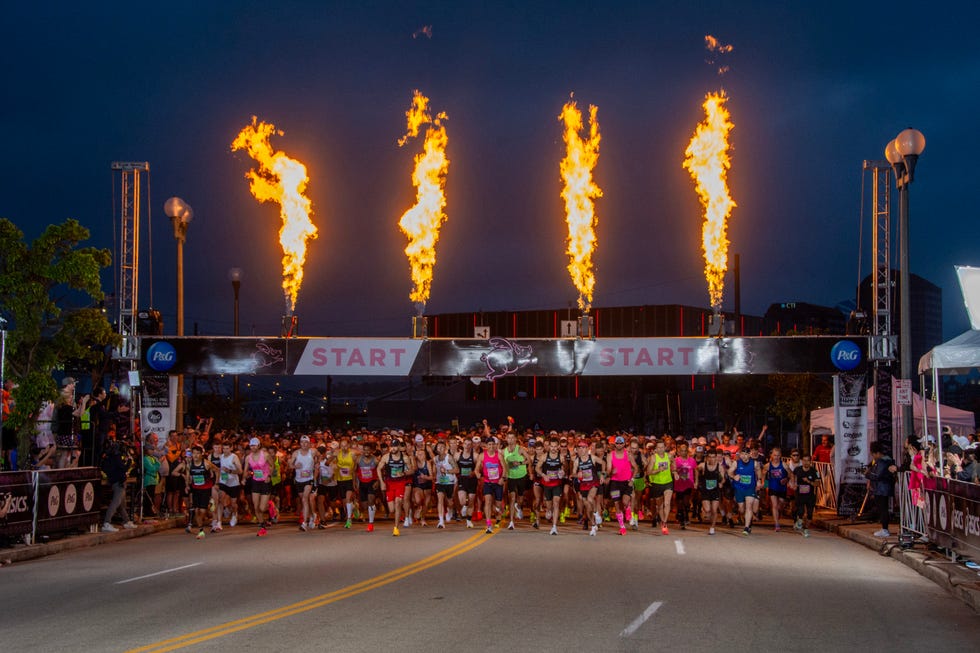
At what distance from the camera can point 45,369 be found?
2061 cm

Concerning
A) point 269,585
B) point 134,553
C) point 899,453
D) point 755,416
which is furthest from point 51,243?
point 755,416

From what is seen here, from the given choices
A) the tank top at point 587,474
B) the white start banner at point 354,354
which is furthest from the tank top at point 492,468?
the white start banner at point 354,354

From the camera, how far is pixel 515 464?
21.6m

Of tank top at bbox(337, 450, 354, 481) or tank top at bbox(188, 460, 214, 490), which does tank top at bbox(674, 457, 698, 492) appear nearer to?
tank top at bbox(337, 450, 354, 481)

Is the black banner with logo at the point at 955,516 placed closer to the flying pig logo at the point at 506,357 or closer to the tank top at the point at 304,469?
the flying pig logo at the point at 506,357

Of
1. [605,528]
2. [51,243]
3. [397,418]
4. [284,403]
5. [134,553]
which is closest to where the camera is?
[134,553]

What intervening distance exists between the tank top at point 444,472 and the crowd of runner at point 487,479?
3cm

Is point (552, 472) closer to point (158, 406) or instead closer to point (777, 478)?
point (777, 478)

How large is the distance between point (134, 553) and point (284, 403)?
233 feet

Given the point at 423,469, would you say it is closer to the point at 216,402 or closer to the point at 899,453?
the point at 899,453

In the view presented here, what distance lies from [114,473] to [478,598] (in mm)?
11854

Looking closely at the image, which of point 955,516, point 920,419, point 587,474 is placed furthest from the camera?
point 920,419

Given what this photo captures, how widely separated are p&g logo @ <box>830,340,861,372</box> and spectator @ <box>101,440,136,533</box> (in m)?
15.8

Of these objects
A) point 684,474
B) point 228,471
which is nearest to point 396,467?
point 228,471
